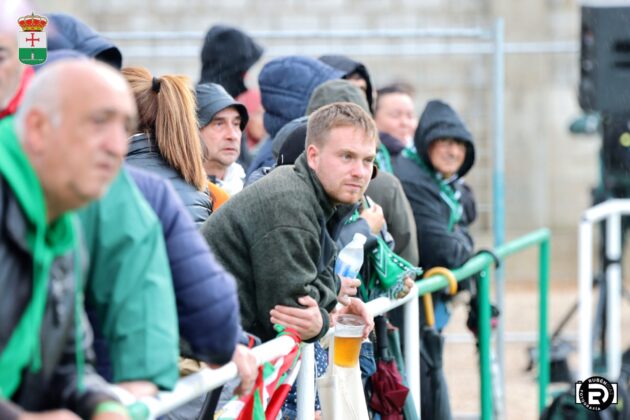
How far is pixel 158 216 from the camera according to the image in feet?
9.11

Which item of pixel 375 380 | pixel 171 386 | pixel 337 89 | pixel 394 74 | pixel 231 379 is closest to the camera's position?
pixel 171 386

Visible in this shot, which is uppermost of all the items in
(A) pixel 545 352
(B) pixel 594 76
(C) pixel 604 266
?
(B) pixel 594 76

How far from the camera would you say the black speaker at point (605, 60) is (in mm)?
8250

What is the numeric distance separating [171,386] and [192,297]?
214 millimetres

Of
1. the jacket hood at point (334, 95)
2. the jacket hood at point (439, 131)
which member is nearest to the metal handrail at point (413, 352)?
the jacket hood at point (439, 131)

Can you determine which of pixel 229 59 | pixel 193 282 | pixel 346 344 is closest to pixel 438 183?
pixel 229 59

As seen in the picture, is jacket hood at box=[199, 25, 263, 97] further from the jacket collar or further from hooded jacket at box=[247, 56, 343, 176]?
the jacket collar

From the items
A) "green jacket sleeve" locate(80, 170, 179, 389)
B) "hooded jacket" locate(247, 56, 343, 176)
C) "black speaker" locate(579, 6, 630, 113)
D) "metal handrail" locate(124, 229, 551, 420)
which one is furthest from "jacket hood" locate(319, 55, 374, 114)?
"green jacket sleeve" locate(80, 170, 179, 389)

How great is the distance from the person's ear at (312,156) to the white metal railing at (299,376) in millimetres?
524

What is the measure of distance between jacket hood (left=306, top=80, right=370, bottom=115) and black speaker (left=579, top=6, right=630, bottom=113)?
3.35 m

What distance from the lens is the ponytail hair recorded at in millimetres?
3846

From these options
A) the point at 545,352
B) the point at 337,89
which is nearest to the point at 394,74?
the point at 545,352

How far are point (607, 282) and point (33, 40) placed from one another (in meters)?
4.16

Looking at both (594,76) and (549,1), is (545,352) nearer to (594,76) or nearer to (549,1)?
(594,76)
